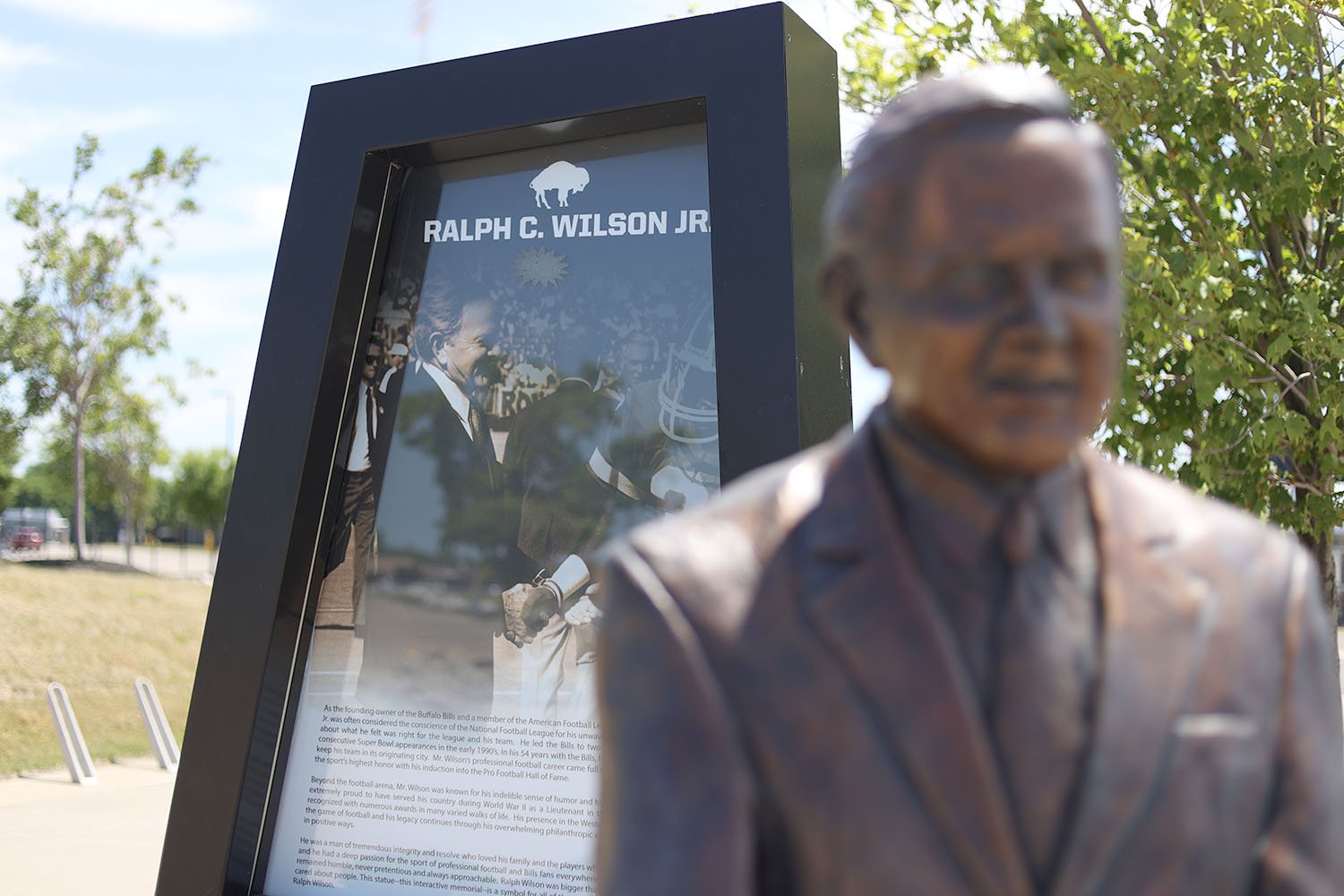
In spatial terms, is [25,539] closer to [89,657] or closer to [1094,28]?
[89,657]

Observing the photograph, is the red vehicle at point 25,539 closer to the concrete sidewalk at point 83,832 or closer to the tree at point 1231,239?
the concrete sidewalk at point 83,832

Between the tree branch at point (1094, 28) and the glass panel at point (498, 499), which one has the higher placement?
the tree branch at point (1094, 28)

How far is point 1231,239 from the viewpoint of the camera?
647 cm

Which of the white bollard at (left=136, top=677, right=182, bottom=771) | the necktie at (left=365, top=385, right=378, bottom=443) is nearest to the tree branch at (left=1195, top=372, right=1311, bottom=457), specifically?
the necktie at (left=365, top=385, right=378, bottom=443)

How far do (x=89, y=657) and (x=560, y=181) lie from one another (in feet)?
44.3

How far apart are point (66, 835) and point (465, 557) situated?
4.55 m

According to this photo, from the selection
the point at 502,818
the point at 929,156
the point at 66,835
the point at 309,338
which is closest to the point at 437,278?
the point at 309,338

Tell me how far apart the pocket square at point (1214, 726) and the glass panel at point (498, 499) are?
3192mm

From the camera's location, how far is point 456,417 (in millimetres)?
4883

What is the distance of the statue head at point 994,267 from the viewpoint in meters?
1.25

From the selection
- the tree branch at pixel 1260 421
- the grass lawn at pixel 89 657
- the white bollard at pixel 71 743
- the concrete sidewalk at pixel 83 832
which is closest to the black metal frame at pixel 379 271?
the concrete sidewalk at pixel 83 832

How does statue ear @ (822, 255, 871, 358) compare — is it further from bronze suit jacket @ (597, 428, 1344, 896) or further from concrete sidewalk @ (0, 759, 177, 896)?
concrete sidewalk @ (0, 759, 177, 896)

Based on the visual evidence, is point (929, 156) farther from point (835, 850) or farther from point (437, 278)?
point (437, 278)

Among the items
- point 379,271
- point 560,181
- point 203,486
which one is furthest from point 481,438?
point 203,486
